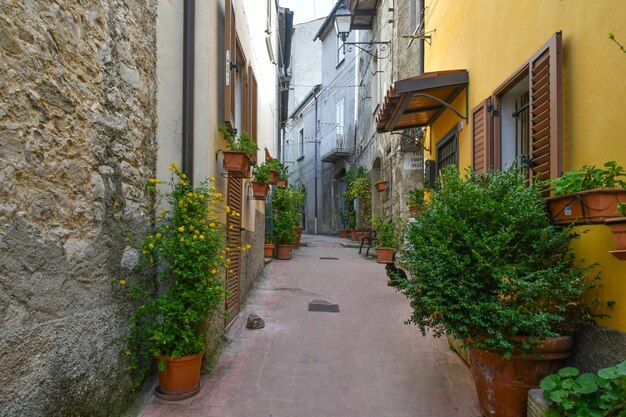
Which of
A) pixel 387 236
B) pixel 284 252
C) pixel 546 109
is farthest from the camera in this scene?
pixel 284 252

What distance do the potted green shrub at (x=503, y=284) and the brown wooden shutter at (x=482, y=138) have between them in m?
1.46

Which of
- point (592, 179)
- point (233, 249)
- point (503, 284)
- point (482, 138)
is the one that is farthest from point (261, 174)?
point (592, 179)

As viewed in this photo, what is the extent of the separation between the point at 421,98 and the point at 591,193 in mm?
4162

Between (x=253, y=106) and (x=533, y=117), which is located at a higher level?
(x=253, y=106)

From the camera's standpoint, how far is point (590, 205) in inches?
102

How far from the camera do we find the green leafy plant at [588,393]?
7.36 ft

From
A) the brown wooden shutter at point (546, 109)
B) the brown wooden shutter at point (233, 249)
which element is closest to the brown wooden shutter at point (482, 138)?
the brown wooden shutter at point (546, 109)

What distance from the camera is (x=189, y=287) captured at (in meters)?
3.66

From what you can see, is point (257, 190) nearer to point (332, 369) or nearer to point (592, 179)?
point (332, 369)

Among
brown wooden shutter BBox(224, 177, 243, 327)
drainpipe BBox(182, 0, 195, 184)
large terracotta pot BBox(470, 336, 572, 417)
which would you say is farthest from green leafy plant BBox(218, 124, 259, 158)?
large terracotta pot BBox(470, 336, 572, 417)

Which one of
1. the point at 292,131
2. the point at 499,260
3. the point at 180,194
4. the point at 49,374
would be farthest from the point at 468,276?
the point at 292,131

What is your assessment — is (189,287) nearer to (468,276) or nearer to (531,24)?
(468,276)

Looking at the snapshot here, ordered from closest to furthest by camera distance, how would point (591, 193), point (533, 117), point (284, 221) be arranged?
point (591, 193), point (533, 117), point (284, 221)

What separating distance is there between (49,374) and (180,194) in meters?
1.76
